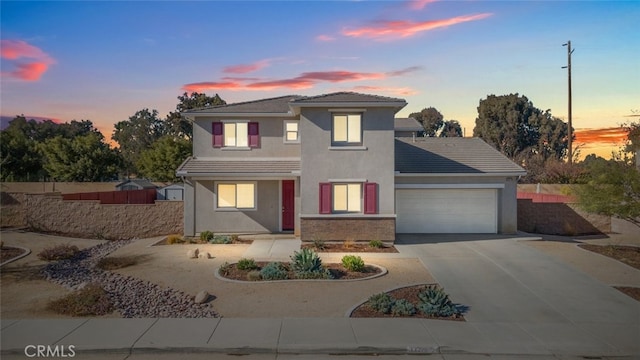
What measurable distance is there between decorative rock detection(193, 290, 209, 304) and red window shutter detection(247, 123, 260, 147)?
11.6 metres

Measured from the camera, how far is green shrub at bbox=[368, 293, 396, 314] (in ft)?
33.3

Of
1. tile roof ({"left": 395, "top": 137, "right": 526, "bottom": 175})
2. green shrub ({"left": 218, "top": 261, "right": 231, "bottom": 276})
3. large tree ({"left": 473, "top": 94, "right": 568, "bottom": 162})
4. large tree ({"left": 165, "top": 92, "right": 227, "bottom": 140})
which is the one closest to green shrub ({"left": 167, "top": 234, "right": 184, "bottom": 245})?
green shrub ({"left": 218, "top": 261, "right": 231, "bottom": 276})

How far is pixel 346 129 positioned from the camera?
18922 mm

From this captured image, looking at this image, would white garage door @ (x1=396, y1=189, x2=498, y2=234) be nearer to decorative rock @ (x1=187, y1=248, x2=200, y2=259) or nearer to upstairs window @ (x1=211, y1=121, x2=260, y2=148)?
upstairs window @ (x1=211, y1=121, x2=260, y2=148)

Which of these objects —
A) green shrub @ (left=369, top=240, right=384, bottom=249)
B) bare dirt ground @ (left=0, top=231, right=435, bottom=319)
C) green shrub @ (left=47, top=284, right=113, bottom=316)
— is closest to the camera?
green shrub @ (left=47, top=284, right=113, bottom=316)

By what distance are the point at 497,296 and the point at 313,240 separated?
27.1ft

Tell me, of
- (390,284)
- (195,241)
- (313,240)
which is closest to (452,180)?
(313,240)

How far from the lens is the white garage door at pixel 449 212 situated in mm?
21000

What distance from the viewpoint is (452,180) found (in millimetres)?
20906

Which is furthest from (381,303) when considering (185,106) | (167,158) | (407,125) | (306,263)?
(185,106)

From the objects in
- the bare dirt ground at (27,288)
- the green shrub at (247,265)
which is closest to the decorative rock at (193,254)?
the green shrub at (247,265)

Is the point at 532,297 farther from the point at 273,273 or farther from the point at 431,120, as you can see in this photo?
the point at 431,120

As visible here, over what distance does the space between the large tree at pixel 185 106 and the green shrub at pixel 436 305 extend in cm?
4743

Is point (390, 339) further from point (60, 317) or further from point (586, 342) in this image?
point (60, 317)
